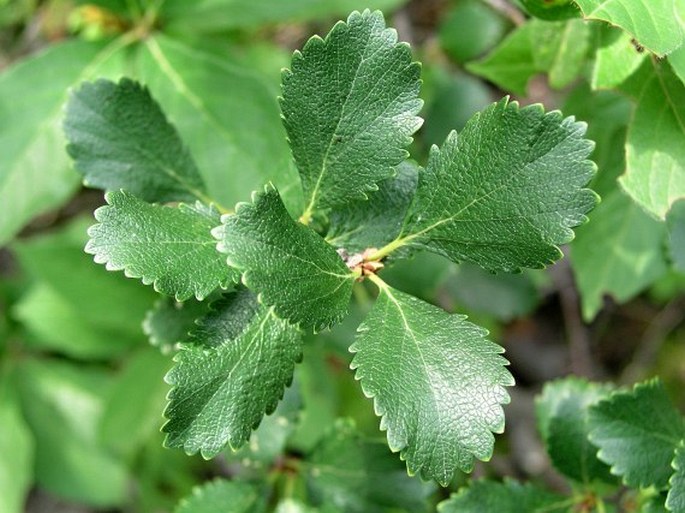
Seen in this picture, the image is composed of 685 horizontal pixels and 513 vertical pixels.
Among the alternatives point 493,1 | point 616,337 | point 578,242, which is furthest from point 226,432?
point 616,337

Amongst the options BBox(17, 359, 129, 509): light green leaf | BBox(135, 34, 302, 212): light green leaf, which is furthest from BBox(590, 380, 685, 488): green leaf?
BBox(17, 359, 129, 509): light green leaf

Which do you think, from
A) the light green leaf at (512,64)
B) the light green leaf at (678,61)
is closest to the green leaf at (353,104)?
the light green leaf at (678,61)

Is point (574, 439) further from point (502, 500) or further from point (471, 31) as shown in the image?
point (471, 31)

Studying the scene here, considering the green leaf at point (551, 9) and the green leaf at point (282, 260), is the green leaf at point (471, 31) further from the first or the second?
the green leaf at point (282, 260)

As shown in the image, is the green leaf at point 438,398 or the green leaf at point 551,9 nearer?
the green leaf at point 438,398

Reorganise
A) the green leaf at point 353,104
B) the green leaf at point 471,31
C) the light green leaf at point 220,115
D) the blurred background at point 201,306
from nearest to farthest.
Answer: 1. the green leaf at point 353,104
2. the blurred background at point 201,306
3. the light green leaf at point 220,115
4. the green leaf at point 471,31

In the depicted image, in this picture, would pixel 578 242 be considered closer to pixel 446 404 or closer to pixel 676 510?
pixel 676 510

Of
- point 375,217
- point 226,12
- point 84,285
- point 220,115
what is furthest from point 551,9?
point 84,285
